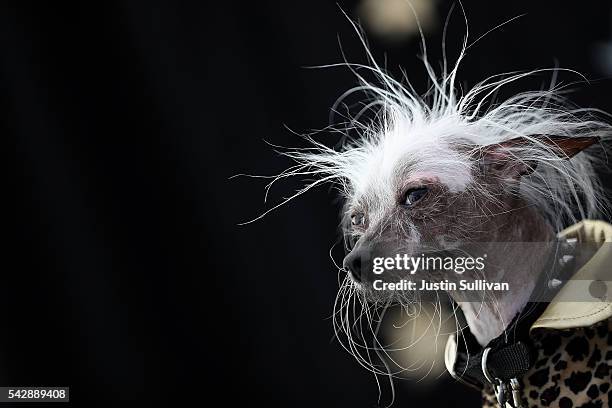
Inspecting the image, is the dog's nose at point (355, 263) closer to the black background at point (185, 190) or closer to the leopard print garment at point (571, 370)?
the leopard print garment at point (571, 370)

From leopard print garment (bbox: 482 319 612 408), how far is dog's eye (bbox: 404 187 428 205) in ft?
0.53

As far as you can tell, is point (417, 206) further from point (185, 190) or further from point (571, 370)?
point (185, 190)

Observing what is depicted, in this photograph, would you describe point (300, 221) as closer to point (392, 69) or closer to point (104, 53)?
point (392, 69)

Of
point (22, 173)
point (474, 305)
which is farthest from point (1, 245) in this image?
point (474, 305)

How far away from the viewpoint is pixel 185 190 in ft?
2.97

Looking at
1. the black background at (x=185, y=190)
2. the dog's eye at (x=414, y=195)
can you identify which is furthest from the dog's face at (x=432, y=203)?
the black background at (x=185, y=190)

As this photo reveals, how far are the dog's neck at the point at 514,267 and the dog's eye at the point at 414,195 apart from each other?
8cm

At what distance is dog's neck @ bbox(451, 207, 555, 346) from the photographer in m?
0.54

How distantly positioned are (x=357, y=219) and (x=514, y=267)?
15 cm

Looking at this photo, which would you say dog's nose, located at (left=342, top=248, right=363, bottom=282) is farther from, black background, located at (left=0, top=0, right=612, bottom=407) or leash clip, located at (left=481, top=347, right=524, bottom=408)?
black background, located at (left=0, top=0, right=612, bottom=407)

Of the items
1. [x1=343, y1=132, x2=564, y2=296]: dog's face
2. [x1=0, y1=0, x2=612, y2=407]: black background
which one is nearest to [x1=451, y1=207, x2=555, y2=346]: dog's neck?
[x1=343, y1=132, x2=564, y2=296]: dog's face

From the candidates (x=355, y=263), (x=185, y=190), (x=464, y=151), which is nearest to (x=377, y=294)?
(x=355, y=263)

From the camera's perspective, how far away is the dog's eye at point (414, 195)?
A: 0.51m

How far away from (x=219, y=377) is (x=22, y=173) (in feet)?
1.36
